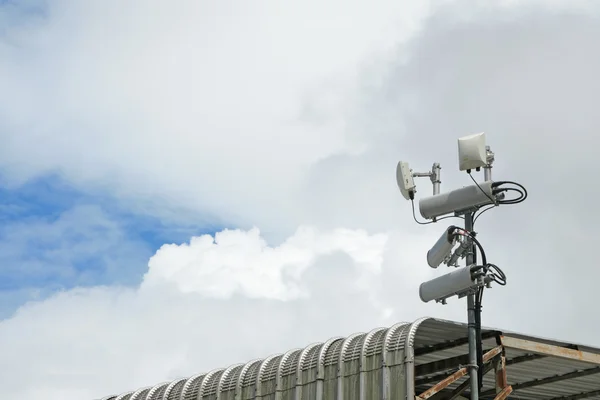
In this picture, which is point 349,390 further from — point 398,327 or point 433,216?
point 433,216

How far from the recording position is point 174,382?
33.8m

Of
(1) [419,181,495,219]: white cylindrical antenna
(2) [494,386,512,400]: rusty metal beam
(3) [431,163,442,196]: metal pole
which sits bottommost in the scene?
(2) [494,386,512,400]: rusty metal beam

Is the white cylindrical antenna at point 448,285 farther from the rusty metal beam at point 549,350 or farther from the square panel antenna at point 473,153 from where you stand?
the rusty metal beam at point 549,350

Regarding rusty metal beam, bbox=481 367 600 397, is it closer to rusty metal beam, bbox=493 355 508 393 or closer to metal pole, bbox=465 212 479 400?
rusty metal beam, bbox=493 355 508 393

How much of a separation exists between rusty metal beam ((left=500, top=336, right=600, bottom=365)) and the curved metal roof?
2 centimetres

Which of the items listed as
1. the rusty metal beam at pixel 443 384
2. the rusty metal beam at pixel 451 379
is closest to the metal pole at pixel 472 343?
the rusty metal beam at pixel 451 379

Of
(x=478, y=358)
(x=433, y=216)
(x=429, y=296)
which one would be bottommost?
(x=478, y=358)

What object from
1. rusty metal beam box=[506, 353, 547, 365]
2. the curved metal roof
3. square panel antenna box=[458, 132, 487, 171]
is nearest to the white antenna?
square panel antenna box=[458, 132, 487, 171]

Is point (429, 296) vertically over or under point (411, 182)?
under

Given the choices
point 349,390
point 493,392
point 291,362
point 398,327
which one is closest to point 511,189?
point 398,327

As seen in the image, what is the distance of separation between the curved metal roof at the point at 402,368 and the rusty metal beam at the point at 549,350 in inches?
1.0

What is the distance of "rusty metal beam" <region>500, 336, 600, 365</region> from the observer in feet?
82.0

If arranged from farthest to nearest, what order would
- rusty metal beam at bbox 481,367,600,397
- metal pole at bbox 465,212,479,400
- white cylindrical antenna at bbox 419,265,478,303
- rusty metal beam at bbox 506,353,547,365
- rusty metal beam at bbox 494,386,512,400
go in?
1. rusty metal beam at bbox 481,367,600,397
2. rusty metal beam at bbox 506,353,547,365
3. rusty metal beam at bbox 494,386,512,400
4. white cylindrical antenna at bbox 419,265,478,303
5. metal pole at bbox 465,212,479,400

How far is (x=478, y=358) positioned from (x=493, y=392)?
456 inches
